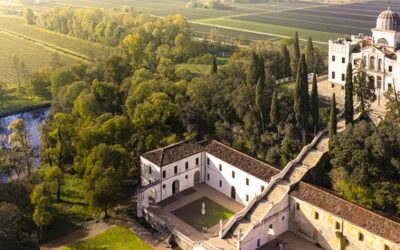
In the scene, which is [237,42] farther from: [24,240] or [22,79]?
[24,240]

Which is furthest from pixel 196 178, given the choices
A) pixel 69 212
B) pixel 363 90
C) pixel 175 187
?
pixel 363 90

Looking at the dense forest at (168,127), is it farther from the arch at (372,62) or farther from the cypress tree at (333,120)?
the arch at (372,62)

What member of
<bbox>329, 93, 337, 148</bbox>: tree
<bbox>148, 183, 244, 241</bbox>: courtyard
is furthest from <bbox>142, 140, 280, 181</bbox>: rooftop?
<bbox>329, 93, 337, 148</bbox>: tree

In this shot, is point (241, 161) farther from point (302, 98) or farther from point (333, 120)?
point (333, 120)

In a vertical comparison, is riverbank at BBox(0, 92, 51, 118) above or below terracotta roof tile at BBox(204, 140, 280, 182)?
below

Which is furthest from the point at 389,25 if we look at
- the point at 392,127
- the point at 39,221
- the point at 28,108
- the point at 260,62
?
the point at 28,108

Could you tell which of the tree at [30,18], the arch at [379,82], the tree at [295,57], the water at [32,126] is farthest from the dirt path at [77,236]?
the tree at [30,18]

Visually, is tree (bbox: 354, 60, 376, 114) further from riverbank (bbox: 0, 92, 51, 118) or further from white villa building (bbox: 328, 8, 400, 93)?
riverbank (bbox: 0, 92, 51, 118)
